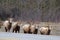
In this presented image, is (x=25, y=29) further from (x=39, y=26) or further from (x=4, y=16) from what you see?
(x=4, y=16)

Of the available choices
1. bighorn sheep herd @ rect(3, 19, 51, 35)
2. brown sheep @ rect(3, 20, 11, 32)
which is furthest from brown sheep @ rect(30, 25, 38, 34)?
brown sheep @ rect(3, 20, 11, 32)

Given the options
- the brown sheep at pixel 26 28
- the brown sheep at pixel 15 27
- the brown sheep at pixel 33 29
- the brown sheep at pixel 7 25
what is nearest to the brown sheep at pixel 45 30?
the brown sheep at pixel 33 29

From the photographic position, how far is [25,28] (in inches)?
232

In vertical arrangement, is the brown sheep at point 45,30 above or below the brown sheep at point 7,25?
below

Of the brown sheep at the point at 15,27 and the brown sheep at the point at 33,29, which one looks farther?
the brown sheep at the point at 15,27

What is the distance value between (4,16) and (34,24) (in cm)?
96

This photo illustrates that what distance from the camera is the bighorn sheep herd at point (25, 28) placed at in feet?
18.8

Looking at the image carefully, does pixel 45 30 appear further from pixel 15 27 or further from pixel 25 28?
pixel 15 27

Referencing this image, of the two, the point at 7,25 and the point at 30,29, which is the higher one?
the point at 7,25

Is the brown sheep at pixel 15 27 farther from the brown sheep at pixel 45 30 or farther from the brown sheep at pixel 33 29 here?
the brown sheep at pixel 45 30

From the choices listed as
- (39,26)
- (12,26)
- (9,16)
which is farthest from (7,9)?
(39,26)

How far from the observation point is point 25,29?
231 inches

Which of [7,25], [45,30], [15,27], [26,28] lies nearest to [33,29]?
[26,28]

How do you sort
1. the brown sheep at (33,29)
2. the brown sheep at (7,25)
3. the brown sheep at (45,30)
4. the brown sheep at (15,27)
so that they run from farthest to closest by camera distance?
the brown sheep at (7,25) → the brown sheep at (15,27) → the brown sheep at (33,29) → the brown sheep at (45,30)
